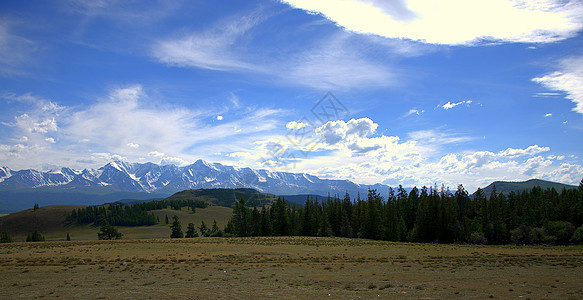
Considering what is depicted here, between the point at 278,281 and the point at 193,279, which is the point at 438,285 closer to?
the point at 278,281

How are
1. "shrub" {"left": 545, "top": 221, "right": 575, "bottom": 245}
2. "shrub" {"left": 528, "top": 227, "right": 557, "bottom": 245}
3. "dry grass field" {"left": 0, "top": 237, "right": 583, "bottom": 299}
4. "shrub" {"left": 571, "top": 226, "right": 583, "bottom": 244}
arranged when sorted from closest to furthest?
"dry grass field" {"left": 0, "top": 237, "right": 583, "bottom": 299} < "shrub" {"left": 571, "top": 226, "right": 583, "bottom": 244} < "shrub" {"left": 545, "top": 221, "right": 575, "bottom": 245} < "shrub" {"left": 528, "top": 227, "right": 557, "bottom": 245}

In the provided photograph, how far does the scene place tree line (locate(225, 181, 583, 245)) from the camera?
7144cm

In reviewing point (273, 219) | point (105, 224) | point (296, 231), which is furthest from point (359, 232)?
point (105, 224)

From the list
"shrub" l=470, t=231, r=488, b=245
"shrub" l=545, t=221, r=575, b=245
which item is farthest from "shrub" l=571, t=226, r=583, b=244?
"shrub" l=470, t=231, r=488, b=245

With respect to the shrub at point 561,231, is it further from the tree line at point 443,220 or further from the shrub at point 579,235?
the shrub at point 579,235

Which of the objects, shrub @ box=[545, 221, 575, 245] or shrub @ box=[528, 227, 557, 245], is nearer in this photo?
shrub @ box=[545, 221, 575, 245]

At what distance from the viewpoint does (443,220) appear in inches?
3172

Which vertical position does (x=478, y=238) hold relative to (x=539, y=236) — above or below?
below

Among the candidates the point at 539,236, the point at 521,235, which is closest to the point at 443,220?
the point at 521,235

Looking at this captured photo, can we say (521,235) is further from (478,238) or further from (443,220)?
(443,220)

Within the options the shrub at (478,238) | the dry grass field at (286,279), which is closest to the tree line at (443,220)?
the shrub at (478,238)

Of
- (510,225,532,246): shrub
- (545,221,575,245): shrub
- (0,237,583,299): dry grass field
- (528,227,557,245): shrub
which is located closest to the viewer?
(0,237,583,299): dry grass field

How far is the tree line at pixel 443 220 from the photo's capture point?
7144 cm

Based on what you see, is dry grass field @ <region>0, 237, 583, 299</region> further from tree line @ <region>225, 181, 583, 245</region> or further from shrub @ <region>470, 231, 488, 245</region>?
Answer: tree line @ <region>225, 181, 583, 245</region>
